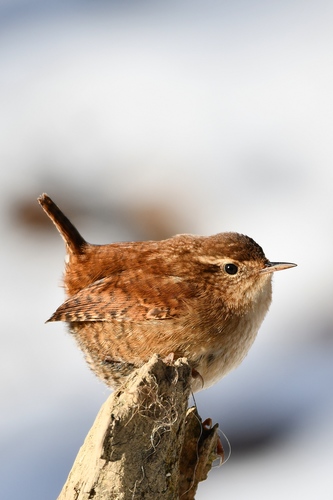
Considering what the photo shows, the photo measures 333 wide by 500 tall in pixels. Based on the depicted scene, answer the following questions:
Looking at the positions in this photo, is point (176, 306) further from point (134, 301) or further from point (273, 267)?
point (273, 267)

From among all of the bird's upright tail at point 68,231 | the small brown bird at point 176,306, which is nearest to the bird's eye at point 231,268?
the small brown bird at point 176,306

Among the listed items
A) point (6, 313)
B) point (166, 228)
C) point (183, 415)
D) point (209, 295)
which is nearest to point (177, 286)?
point (209, 295)

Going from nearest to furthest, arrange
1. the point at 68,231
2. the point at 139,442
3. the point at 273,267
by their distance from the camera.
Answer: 1. the point at 139,442
2. the point at 273,267
3. the point at 68,231

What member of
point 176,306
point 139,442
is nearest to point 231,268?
point 176,306

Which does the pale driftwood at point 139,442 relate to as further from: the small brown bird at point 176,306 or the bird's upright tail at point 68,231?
the bird's upright tail at point 68,231

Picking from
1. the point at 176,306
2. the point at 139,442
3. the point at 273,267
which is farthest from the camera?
the point at 273,267

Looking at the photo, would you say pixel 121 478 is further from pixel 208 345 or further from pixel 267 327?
pixel 267 327

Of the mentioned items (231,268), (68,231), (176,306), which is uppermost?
(68,231)
